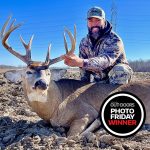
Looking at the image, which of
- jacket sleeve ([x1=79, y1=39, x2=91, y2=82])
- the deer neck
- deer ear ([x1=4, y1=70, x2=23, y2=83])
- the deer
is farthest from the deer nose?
jacket sleeve ([x1=79, y1=39, x2=91, y2=82])

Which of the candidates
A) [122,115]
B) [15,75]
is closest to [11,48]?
[15,75]

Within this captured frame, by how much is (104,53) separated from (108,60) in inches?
7.5

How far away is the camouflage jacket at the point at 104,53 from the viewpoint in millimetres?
7289

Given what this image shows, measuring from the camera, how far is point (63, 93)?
7.18 metres

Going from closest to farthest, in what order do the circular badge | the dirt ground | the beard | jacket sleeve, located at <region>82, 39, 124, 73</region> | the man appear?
the dirt ground < the circular badge < jacket sleeve, located at <region>82, 39, 124, 73</region> < the man < the beard

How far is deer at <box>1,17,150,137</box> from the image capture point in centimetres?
664

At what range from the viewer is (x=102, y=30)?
7934mm

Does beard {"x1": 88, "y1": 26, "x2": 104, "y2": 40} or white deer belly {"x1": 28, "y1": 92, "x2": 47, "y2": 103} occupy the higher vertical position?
beard {"x1": 88, "y1": 26, "x2": 104, "y2": 40}

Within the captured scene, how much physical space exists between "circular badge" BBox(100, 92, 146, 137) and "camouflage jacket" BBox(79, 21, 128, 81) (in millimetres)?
1204

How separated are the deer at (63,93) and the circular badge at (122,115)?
21.6 inches

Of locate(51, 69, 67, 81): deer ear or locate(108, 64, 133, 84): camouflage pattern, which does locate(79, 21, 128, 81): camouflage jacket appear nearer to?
locate(108, 64, 133, 84): camouflage pattern

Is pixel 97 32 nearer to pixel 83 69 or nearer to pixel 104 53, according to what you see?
pixel 104 53

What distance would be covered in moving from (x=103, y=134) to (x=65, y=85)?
1649 mm

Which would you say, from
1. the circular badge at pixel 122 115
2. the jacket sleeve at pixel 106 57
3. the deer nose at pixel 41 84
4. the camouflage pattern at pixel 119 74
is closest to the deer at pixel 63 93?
the deer nose at pixel 41 84
